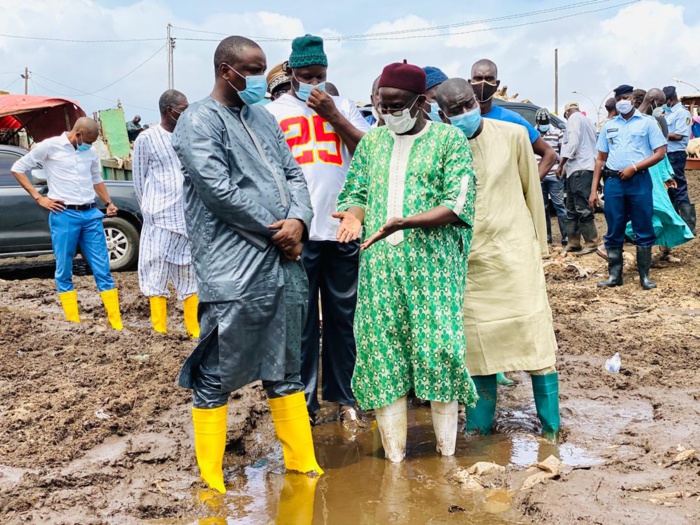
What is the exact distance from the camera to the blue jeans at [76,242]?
675cm

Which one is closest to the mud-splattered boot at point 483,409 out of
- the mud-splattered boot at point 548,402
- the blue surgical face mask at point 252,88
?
the mud-splattered boot at point 548,402

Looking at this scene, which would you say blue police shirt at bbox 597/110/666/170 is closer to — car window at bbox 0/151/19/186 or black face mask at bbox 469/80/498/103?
black face mask at bbox 469/80/498/103

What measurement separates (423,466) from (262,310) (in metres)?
1.09

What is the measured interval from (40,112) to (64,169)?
1264 centimetres

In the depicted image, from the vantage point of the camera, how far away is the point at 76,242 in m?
6.84

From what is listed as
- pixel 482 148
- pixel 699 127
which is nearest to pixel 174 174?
pixel 482 148

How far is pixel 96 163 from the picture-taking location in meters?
7.14

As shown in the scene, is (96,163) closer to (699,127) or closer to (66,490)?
(66,490)

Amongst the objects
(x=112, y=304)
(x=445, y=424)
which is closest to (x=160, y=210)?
(x=112, y=304)

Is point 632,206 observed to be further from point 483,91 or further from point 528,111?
point 528,111

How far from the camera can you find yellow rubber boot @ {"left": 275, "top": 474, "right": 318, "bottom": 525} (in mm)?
Answer: 3180

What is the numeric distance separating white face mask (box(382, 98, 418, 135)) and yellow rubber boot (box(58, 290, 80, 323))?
434 centimetres

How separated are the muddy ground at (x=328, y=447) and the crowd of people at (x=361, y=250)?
214 millimetres

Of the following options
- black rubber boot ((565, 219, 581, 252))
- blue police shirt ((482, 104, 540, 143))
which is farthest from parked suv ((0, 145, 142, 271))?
blue police shirt ((482, 104, 540, 143))
